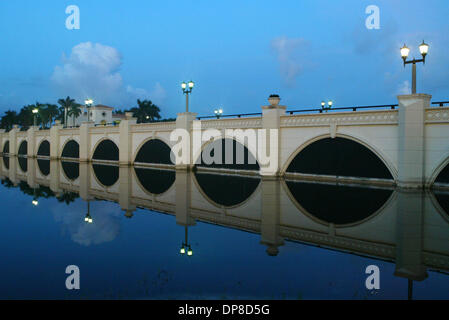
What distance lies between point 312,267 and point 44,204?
12.4 metres

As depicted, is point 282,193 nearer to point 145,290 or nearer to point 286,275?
point 286,275

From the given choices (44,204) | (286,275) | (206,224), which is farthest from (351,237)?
(44,204)

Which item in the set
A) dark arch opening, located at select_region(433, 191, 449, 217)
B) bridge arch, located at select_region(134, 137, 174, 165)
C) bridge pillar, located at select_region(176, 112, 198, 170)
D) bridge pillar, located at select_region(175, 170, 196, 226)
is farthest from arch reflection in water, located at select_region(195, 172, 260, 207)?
bridge arch, located at select_region(134, 137, 174, 165)

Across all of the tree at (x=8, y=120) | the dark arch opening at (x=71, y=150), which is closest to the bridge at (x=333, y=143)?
the dark arch opening at (x=71, y=150)

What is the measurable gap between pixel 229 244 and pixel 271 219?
284 cm

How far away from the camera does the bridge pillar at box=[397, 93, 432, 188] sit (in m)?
17.3

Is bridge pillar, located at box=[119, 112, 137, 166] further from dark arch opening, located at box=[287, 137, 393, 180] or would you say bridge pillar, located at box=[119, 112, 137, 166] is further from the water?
dark arch opening, located at box=[287, 137, 393, 180]

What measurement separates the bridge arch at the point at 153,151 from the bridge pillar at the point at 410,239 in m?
20.4

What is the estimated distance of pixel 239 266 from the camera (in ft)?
25.5

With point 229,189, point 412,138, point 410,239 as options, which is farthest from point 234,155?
point 410,239

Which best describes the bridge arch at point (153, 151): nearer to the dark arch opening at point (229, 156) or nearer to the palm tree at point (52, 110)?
the dark arch opening at point (229, 156)

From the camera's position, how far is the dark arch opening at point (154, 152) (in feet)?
103

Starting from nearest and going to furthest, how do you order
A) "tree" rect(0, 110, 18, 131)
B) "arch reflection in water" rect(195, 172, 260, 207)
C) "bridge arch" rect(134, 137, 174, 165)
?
"arch reflection in water" rect(195, 172, 260, 207), "bridge arch" rect(134, 137, 174, 165), "tree" rect(0, 110, 18, 131)

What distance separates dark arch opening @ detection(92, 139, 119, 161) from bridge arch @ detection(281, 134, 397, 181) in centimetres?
2044
